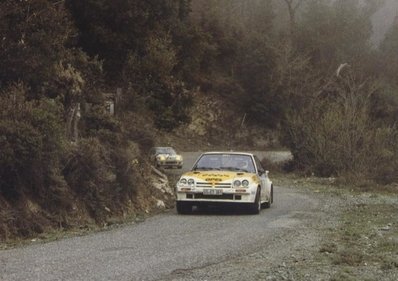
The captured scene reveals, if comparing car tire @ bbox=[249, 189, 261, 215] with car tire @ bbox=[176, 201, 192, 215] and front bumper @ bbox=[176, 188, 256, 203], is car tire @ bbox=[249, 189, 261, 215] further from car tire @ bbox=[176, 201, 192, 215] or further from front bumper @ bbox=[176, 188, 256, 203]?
car tire @ bbox=[176, 201, 192, 215]

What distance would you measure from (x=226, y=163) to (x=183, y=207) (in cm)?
196

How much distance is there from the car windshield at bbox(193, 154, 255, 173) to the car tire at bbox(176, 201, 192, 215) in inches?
52.4

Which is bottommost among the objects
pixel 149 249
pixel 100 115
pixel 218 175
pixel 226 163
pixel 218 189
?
pixel 149 249

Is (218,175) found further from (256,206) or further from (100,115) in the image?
(100,115)

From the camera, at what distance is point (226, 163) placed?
701 inches

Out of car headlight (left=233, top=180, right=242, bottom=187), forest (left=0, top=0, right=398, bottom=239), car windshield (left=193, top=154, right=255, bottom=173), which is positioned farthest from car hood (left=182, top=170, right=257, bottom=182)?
forest (left=0, top=0, right=398, bottom=239)

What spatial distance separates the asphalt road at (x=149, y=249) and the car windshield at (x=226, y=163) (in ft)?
5.25

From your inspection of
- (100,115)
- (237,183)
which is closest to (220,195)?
(237,183)

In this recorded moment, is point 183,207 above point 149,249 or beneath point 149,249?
beneath

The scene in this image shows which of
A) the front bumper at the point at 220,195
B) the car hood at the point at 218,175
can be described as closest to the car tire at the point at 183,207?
the front bumper at the point at 220,195

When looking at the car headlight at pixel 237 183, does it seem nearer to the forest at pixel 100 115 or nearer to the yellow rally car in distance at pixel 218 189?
the yellow rally car in distance at pixel 218 189

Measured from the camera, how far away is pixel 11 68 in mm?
16594

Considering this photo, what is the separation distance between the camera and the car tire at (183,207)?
1652cm

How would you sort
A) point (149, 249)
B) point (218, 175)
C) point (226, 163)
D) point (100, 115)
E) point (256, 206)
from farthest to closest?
point (100, 115) → point (226, 163) → point (256, 206) → point (218, 175) → point (149, 249)
